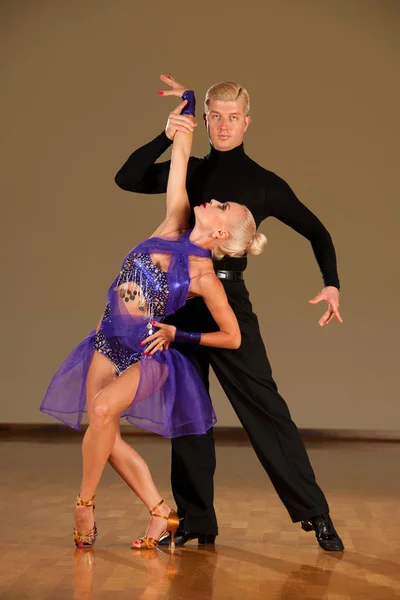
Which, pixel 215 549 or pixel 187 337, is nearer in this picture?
pixel 187 337

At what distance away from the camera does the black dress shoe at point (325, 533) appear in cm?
342

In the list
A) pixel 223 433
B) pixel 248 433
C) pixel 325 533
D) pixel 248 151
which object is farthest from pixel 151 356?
pixel 248 151

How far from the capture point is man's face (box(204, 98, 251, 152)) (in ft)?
11.5

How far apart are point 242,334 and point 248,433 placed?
331mm

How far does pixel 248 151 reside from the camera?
7613mm

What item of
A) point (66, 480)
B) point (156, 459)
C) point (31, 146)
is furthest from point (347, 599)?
point (31, 146)

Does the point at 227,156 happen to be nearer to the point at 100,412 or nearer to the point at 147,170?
the point at 147,170

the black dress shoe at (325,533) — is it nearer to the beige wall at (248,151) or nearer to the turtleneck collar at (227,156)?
the turtleneck collar at (227,156)

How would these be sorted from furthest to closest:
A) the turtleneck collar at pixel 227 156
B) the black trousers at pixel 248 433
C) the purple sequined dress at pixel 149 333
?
the turtleneck collar at pixel 227 156 → the black trousers at pixel 248 433 → the purple sequined dress at pixel 149 333

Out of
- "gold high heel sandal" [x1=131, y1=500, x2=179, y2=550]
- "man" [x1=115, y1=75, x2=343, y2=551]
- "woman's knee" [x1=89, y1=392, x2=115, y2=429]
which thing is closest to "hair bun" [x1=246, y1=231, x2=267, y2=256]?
"man" [x1=115, y1=75, x2=343, y2=551]

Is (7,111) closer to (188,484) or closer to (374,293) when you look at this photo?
(374,293)

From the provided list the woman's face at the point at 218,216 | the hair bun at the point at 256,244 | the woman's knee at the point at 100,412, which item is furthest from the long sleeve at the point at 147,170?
the woman's knee at the point at 100,412

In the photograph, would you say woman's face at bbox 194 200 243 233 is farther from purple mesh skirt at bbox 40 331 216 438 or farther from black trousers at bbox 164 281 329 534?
purple mesh skirt at bbox 40 331 216 438

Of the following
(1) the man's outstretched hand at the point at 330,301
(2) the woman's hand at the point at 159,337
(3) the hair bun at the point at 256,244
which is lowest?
(2) the woman's hand at the point at 159,337
